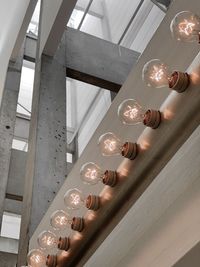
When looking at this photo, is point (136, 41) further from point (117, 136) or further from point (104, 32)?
point (117, 136)

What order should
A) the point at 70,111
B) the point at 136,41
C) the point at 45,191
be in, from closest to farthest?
the point at 45,191
the point at 136,41
the point at 70,111

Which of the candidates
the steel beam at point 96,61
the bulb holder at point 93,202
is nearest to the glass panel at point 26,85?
the steel beam at point 96,61

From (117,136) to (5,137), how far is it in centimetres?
271

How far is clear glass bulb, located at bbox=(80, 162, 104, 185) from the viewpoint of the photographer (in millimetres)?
1995

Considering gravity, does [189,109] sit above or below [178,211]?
above

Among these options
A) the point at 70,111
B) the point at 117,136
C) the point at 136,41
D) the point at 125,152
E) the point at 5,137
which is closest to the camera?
the point at 125,152

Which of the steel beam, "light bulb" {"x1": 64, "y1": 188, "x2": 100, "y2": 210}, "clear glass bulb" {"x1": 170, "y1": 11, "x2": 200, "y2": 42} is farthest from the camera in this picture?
the steel beam

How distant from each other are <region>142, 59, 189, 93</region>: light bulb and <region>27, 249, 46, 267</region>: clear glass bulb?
1.10m

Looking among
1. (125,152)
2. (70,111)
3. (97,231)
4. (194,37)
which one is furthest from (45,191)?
(70,111)

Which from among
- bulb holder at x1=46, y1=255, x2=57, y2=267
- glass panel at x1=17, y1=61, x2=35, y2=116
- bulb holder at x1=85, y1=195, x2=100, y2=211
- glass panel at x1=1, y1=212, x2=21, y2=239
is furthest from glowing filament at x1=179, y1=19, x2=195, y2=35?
glass panel at x1=1, y1=212, x2=21, y2=239

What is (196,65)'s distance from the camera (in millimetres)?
1638

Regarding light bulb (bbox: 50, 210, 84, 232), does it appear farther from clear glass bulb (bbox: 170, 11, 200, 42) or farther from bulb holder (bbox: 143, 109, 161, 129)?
clear glass bulb (bbox: 170, 11, 200, 42)

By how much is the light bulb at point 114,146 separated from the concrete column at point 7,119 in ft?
8.55

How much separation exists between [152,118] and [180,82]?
0.68 ft
